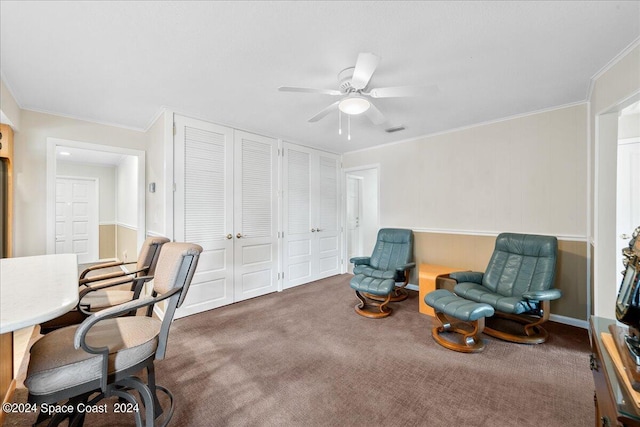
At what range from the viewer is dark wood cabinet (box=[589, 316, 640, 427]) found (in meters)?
0.68

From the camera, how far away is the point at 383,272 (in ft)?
10.8

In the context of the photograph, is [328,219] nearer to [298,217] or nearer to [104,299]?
[298,217]

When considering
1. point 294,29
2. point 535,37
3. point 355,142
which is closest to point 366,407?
point 294,29

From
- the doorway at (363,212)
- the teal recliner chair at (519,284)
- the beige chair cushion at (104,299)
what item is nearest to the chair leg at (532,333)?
the teal recliner chair at (519,284)

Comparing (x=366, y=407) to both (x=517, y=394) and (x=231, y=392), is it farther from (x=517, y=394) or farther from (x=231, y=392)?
(x=517, y=394)

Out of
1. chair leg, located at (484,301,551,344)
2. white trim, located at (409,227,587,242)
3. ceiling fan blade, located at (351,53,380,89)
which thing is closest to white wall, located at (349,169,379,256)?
white trim, located at (409,227,587,242)

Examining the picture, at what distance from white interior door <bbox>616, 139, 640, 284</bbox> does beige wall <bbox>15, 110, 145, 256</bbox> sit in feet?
21.0

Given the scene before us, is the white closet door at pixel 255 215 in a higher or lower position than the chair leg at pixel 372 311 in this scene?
higher

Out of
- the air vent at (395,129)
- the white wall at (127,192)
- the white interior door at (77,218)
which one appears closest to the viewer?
the air vent at (395,129)

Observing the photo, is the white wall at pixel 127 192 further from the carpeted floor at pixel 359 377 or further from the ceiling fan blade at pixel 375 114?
the ceiling fan blade at pixel 375 114

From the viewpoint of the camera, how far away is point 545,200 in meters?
2.91

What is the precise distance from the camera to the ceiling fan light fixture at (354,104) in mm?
2035

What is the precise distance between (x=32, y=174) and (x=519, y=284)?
17.9 feet

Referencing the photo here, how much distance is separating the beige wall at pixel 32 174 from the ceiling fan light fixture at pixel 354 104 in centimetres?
335
